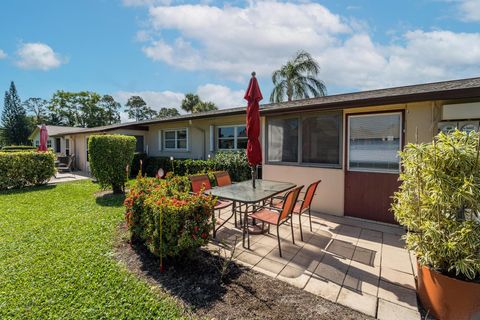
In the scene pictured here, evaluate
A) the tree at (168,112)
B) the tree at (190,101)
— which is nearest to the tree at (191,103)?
the tree at (190,101)

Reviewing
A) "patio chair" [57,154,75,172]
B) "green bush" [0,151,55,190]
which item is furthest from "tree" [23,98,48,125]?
"green bush" [0,151,55,190]

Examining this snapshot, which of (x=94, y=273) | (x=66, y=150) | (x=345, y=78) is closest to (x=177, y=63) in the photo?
(x=345, y=78)

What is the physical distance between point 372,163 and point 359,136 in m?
0.72

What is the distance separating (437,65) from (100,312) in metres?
13.8

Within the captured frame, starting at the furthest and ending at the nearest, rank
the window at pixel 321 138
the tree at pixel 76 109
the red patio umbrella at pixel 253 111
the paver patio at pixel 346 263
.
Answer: the tree at pixel 76 109 → the window at pixel 321 138 → the red patio umbrella at pixel 253 111 → the paver patio at pixel 346 263

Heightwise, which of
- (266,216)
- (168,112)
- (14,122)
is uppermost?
(168,112)

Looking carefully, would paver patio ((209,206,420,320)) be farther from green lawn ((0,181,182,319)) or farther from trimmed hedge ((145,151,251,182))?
trimmed hedge ((145,151,251,182))

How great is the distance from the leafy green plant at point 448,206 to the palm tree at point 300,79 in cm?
1724

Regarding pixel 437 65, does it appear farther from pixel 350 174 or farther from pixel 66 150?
pixel 66 150

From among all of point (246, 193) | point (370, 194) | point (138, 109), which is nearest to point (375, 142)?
point (370, 194)

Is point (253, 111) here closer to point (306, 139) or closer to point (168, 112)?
point (306, 139)

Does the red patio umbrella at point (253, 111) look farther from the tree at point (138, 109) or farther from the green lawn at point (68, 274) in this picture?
the tree at point (138, 109)

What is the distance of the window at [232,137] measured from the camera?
10.2 meters

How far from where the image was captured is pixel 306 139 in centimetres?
638
